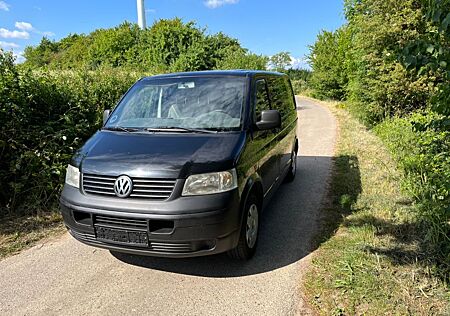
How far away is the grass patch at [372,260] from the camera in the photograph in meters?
2.76

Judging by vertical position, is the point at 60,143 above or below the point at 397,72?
below

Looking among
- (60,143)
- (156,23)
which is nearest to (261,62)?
(156,23)

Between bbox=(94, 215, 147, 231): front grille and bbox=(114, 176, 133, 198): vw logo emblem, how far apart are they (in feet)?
0.70

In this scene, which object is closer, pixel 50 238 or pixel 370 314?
pixel 370 314

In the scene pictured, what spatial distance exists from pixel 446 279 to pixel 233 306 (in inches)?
74.0

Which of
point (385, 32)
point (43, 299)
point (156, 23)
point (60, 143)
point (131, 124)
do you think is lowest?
point (43, 299)

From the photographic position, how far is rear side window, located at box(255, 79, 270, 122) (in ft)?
13.3

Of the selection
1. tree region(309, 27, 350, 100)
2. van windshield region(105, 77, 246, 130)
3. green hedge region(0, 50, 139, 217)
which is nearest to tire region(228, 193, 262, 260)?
van windshield region(105, 77, 246, 130)

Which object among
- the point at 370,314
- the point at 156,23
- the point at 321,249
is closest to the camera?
the point at 370,314

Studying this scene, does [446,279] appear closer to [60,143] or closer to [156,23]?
[60,143]

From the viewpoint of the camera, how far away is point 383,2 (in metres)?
10.9

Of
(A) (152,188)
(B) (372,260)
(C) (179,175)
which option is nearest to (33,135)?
(A) (152,188)

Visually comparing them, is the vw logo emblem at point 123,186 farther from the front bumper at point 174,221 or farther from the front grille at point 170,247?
the front grille at point 170,247

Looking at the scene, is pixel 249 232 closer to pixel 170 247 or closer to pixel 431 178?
pixel 170 247
